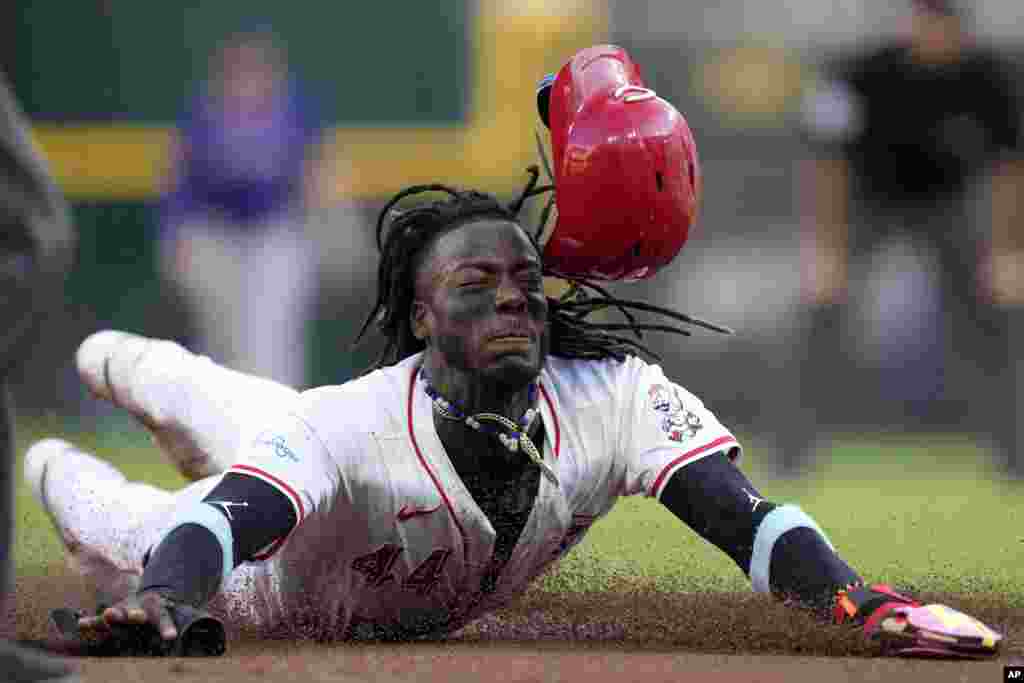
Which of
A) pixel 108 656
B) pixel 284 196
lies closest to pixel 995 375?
pixel 284 196

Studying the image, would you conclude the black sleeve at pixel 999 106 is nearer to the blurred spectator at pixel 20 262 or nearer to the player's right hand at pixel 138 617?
the player's right hand at pixel 138 617

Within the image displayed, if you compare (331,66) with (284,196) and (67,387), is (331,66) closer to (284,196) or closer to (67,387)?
(284,196)

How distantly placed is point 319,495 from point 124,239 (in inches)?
297

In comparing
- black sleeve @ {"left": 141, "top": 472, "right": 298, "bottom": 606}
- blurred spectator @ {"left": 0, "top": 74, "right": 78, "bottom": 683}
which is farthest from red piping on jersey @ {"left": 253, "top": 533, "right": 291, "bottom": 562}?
blurred spectator @ {"left": 0, "top": 74, "right": 78, "bottom": 683}

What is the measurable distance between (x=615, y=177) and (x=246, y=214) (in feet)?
20.4

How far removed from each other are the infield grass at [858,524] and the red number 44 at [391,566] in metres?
1.07

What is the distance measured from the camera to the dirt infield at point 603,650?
379cm

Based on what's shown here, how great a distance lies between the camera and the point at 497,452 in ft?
14.7

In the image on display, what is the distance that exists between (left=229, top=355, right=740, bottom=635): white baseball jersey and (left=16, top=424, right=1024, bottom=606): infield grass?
947mm

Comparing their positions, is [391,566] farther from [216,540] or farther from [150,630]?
[150,630]

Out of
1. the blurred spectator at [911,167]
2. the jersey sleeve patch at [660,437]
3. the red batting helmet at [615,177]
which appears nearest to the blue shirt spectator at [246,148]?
the blurred spectator at [911,167]

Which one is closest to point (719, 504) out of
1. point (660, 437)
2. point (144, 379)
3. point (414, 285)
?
point (660, 437)

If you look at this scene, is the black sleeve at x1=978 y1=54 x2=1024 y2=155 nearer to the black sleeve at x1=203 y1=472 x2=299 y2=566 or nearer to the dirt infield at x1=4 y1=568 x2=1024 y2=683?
the dirt infield at x1=4 y1=568 x2=1024 y2=683

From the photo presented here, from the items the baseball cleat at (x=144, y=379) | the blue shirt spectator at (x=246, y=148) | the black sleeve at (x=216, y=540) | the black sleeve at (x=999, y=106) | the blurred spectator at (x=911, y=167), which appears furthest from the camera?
the blue shirt spectator at (x=246, y=148)
